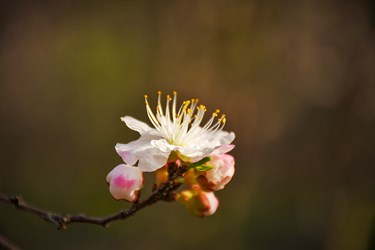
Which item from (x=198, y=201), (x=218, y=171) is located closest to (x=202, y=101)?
(x=198, y=201)

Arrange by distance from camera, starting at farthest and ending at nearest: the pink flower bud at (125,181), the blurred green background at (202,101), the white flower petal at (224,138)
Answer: the blurred green background at (202,101) → the white flower petal at (224,138) → the pink flower bud at (125,181)

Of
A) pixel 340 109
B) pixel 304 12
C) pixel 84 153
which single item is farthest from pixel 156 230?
pixel 304 12

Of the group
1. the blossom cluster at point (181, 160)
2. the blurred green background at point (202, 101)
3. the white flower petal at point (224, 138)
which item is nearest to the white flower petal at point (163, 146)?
the blossom cluster at point (181, 160)

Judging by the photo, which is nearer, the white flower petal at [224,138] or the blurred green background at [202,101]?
the white flower petal at [224,138]

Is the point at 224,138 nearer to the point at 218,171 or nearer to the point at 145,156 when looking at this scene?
the point at 218,171

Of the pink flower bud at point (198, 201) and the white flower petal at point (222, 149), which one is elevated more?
the white flower petal at point (222, 149)

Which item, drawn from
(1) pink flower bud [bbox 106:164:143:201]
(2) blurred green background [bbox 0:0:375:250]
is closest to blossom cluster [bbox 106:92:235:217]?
(1) pink flower bud [bbox 106:164:143:201]

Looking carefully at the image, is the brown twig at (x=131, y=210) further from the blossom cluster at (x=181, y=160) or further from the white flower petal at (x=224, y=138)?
the white flower petal at (x=224, y=138)
